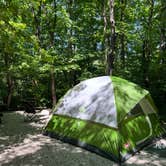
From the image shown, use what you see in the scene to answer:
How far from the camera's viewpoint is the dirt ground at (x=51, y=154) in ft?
16.3

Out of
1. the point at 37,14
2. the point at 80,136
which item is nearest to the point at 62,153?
the point at 80,136

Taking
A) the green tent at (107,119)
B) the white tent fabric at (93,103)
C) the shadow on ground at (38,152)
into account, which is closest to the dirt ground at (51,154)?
the shadow on ground at (38,152)

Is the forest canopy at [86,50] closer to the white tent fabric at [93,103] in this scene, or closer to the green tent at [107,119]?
the white tent fabric at [93,103]

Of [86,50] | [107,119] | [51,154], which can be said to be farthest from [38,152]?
[86,50]

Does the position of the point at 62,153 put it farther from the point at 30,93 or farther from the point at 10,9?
the point at 30,93

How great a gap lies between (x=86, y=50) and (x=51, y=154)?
29.3 ft

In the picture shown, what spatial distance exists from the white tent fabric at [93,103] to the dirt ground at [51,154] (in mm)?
859

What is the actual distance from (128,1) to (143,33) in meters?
2.52

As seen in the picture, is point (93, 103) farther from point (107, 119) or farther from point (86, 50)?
point (86, 50)

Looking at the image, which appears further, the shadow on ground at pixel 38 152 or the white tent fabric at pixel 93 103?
the white tent fabric at pixel 93 103

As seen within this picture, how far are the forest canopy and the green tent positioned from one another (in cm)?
313

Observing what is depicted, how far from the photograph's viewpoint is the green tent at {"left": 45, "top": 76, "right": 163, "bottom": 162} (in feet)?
17.6

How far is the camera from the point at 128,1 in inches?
542

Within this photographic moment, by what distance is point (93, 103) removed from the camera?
6.22 m
